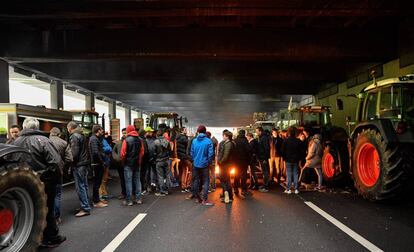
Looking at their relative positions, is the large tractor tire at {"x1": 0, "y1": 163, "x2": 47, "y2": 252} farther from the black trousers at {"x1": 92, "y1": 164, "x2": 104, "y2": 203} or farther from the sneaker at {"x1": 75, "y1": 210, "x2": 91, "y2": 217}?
the black trousers at {"x1": 92, "y1": 164, "x2": 104, "y2": 203}

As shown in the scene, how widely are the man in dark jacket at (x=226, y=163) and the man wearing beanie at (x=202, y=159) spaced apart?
1.11 feet

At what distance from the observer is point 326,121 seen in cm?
1319

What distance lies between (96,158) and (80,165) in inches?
30.7

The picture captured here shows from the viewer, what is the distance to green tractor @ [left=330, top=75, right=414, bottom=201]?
6746mm

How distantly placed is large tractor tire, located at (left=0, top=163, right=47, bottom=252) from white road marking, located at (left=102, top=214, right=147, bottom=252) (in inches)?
40.9

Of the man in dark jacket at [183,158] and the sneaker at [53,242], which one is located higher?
the man in dark jacket at [183,158]

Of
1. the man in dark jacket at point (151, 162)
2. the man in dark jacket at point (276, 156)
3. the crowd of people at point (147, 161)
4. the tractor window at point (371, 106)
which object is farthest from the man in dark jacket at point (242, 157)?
the tractor window at point (371, 106)

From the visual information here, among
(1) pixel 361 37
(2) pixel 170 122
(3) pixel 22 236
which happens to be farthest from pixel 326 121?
(3) pixel 22 236

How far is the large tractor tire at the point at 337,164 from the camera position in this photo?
9.52 meters

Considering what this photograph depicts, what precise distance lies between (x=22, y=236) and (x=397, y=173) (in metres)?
6.89

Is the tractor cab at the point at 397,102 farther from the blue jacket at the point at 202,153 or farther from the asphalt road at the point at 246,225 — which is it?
the blue jacket at the point at 202,153

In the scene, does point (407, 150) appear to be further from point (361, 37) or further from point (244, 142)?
point (361, 37)

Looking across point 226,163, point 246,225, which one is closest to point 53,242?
point 246,225

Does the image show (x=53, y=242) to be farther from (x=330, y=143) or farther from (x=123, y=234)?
(x=330, y=143)
